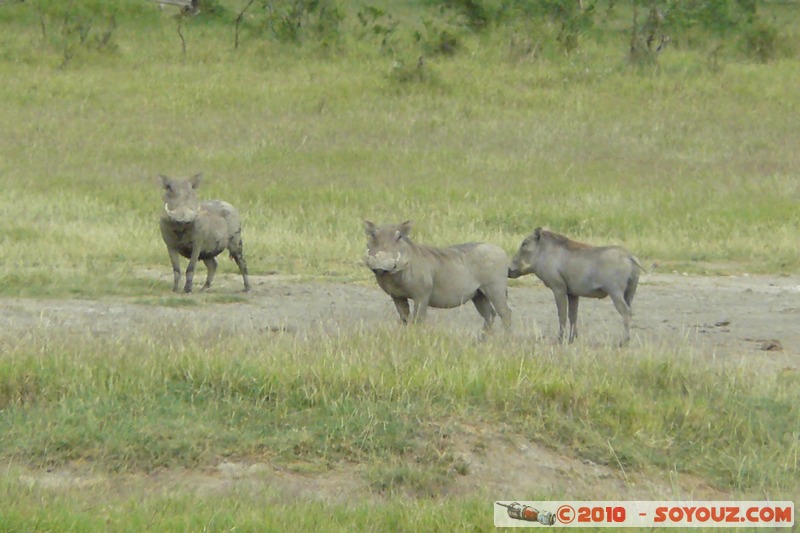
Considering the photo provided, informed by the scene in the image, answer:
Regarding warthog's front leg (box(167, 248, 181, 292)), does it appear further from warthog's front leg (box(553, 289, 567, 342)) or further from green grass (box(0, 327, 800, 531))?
green grass (box(0, 327, 800, 531))

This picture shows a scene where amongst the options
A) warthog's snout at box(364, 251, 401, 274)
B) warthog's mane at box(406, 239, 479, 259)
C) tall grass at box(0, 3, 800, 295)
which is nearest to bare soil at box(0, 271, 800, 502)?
warthog's snout at box(364, 251, 401, 274)

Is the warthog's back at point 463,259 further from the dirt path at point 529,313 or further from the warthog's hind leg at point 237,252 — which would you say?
the warthog's hind leg at point 237,252

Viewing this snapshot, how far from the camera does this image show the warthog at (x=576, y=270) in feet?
30.2

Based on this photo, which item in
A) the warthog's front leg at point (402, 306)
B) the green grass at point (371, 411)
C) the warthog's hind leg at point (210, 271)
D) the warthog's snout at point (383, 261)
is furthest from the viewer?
the warthog's hind leg at point (210, 271)

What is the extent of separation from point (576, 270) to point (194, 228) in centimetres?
348

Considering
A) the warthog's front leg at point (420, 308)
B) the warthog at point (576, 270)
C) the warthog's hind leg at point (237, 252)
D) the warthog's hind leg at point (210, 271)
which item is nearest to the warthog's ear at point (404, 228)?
the warthog's front leg at point (420, 308)

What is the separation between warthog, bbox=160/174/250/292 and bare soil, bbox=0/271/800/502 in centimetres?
30

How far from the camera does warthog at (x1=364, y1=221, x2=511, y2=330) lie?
8.57 m

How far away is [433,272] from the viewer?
8.96 metres

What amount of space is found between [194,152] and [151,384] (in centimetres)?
1160

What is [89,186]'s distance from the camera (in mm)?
15922

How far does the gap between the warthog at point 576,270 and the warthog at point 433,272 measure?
27 cm

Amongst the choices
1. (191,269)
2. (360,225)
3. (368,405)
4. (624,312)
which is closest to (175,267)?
(191,269)

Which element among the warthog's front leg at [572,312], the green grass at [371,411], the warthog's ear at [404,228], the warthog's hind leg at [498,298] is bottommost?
the warthog's front leg at [572,312]
